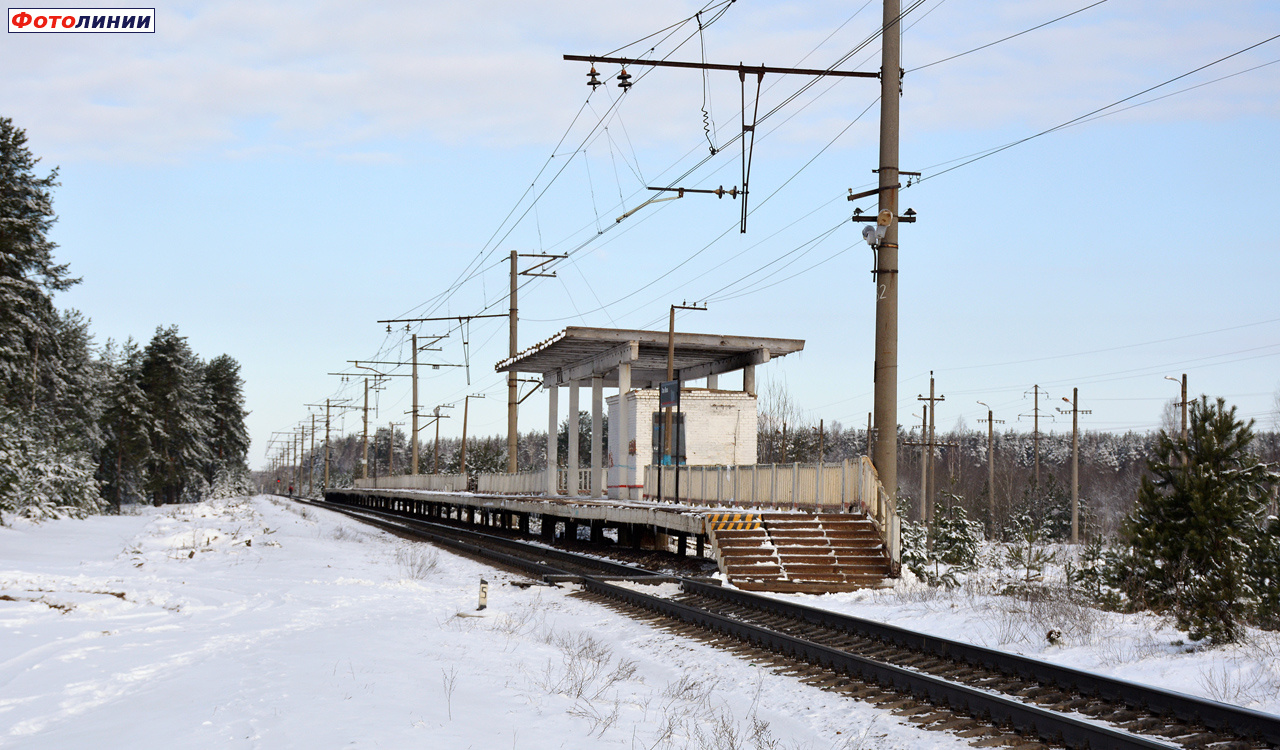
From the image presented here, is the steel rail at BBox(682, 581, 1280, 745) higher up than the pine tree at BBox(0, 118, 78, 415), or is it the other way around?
the pine tree at BBox(0, 118, 78, 415)

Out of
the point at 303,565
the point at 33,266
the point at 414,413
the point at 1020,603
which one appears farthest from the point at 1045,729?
the point at 414,413

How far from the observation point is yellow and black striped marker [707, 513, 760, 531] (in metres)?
19.9

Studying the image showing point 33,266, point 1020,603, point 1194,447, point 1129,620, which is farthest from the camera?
point 33,266

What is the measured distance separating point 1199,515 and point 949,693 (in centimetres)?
790

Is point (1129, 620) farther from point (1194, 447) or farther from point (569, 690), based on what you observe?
point (569, 690)

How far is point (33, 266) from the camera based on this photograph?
48.7m

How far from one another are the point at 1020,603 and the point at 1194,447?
161 inches

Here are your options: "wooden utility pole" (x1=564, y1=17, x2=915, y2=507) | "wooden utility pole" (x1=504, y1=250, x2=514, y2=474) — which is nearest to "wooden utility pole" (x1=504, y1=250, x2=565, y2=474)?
"wooden utility pole" (x1=504, y1=250, x2=514, y2=474)

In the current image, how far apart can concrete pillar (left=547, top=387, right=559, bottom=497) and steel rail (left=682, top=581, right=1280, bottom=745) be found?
28330mm

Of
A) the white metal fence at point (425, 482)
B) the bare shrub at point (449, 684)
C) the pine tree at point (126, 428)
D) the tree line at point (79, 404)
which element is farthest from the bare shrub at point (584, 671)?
the pine tree at point (126, 428)

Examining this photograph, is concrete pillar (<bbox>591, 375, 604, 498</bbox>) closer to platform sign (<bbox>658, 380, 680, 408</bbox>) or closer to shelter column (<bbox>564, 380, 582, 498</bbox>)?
shelter column (<bbox>564, 380, 582, 498</bbox>)

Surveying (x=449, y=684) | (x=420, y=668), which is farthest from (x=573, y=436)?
(x=449, y=684)

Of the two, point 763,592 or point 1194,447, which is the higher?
point 1194,447

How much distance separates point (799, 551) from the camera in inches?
762
